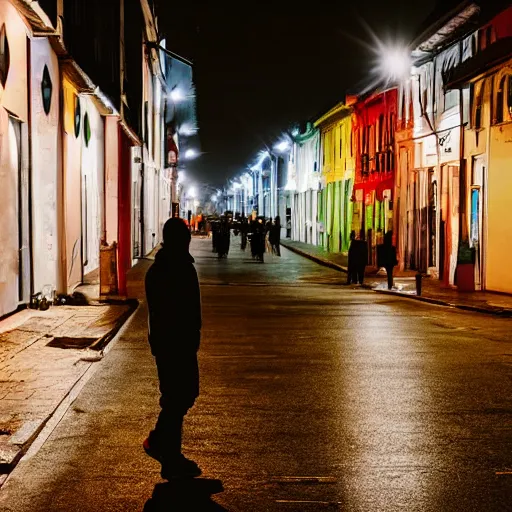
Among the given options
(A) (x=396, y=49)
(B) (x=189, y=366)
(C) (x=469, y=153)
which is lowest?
(B) (x=189, y=366)

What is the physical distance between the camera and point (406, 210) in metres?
30.8

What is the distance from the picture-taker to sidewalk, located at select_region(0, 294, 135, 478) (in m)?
7.67

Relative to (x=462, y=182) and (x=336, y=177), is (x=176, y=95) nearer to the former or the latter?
(x=336, y=177)

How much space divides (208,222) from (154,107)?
90.1 feet

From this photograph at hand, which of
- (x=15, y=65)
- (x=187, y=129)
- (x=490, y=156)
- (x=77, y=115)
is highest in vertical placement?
(x=187, y=129)

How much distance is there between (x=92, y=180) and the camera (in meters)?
24.8

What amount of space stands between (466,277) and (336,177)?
24344 mm

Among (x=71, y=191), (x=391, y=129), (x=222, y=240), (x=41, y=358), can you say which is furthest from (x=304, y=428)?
(x=222, y=240)

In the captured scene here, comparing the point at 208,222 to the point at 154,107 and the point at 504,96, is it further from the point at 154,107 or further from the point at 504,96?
the point at 504,96

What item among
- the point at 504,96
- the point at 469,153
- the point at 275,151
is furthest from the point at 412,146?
the point at 275,151

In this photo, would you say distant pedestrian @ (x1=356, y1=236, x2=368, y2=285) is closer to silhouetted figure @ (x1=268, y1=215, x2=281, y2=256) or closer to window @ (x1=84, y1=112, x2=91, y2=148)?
window @ (x1=84, y1=112, x2=91, y2=148)

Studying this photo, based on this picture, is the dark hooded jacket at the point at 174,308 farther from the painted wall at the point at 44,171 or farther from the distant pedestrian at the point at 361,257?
the distant pedestrian at the point at 361,257

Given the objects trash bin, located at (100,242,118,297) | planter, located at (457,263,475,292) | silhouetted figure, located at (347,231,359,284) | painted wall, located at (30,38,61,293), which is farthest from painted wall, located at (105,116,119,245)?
A: planter, located at (457,263,475,292)

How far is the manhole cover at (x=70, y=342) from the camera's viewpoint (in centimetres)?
1240
